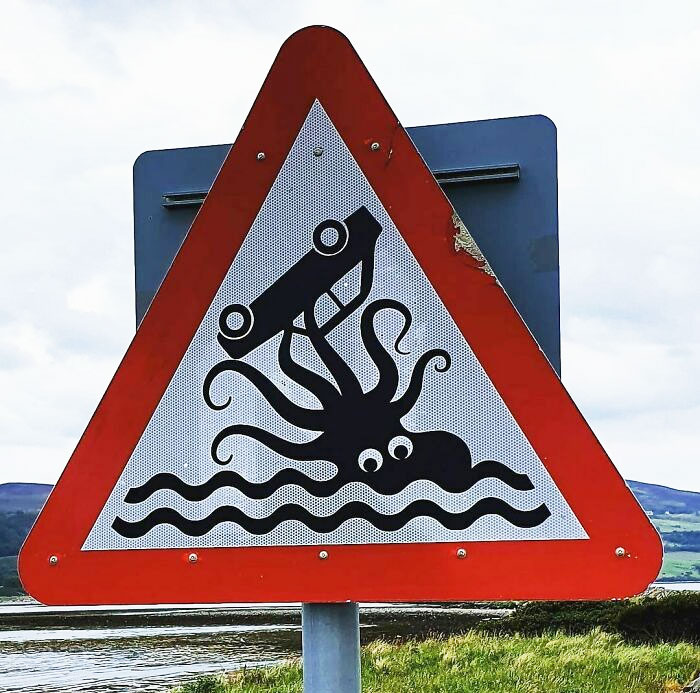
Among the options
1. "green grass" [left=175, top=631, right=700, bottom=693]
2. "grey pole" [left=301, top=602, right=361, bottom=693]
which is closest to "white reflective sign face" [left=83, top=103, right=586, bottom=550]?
"grey pole" [left=301, top=602, right=361, bottom=693]

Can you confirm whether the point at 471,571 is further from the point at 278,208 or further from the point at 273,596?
the point at 278,208

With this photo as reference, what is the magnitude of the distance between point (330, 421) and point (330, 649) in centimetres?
33

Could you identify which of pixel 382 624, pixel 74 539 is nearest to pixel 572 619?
pixel 382 624

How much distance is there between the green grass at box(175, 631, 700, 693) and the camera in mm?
9039

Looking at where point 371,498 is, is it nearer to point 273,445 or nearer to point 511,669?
point 273,445

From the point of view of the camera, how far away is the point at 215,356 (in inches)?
66.6

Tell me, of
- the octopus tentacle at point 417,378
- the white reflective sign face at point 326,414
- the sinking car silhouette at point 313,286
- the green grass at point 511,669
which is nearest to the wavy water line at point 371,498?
the white reflective sign face at point 326,414

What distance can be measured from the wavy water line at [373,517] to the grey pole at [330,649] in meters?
0.14

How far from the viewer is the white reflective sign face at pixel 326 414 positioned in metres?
1.57

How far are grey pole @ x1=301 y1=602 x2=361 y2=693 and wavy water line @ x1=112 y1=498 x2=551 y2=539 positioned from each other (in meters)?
0.14

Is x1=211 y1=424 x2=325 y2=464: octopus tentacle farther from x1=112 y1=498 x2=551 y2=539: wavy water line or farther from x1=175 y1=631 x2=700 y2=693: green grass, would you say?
x1=175 y1=631 x2=700 y2=693: green grass

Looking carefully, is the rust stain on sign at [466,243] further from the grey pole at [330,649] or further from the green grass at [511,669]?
the green grass at [511,669]

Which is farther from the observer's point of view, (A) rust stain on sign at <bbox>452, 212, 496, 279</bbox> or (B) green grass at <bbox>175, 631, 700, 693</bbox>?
(B) green grass at <bbox>175, 631, 700, 693</bbox>

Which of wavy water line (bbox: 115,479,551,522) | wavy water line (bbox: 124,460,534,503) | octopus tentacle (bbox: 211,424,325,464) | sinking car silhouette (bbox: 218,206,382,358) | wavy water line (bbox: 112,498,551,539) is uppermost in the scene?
sinking car silhouette (bbox: 218,206,382,358)
